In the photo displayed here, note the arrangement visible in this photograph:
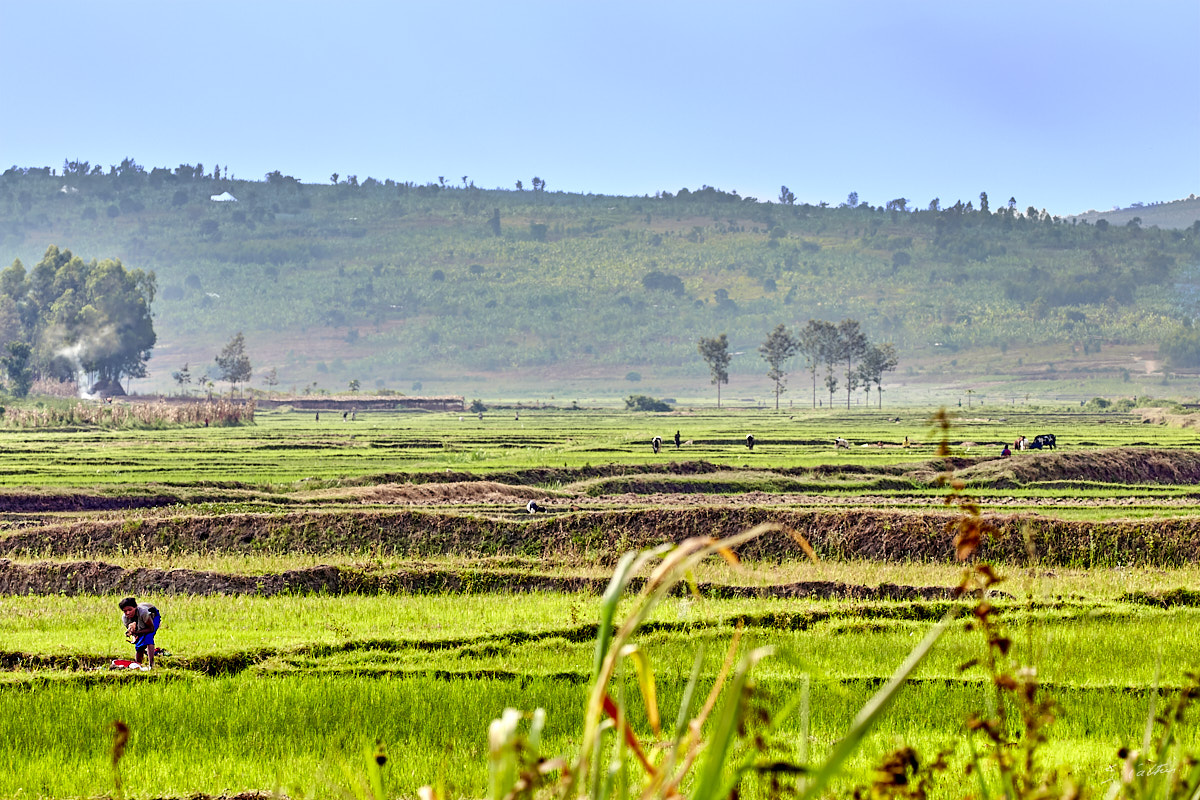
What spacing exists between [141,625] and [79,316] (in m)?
130

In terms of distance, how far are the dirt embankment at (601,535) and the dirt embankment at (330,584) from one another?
3.65 metres

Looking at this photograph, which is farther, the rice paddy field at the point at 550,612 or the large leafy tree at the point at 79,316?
the large leafy tree at the point at 79,316

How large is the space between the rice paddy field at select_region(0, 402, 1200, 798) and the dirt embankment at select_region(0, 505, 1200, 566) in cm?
8

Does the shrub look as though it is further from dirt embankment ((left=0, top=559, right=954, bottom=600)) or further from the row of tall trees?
dirt embankment ((left=0, top=559, right=954, bottom=600))

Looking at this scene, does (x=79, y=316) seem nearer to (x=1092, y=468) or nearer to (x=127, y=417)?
(x=127, y=417)

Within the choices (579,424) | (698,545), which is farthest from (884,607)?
(579,424)

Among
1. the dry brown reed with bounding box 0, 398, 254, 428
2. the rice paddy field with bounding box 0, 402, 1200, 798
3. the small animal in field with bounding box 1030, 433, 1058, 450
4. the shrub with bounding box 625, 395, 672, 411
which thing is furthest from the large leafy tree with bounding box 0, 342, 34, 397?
the small animal in field with bounding box 1030, 433, 1058, 450

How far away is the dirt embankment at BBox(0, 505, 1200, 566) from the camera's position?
1166 inches

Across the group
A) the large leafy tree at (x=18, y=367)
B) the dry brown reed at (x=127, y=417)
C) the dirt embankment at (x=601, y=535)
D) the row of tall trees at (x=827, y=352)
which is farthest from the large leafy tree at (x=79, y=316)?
the dirt embankment at (x=601, y=535)

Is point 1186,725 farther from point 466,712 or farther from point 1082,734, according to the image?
point 466,712

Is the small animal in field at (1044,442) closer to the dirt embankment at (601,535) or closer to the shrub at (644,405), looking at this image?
the dirt embankment at (601,535)

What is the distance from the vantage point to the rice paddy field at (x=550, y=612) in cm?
1177

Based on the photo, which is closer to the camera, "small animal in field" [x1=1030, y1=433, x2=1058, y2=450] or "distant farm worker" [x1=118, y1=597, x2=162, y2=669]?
"distant farm worker" [x1=118, y1=597, x2=162, y2=669]

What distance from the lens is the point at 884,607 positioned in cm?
2145
